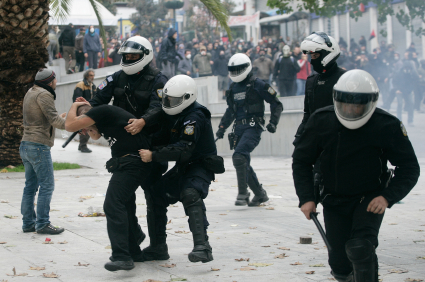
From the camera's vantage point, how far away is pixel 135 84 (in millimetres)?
5109

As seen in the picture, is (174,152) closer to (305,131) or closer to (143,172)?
(143,172)

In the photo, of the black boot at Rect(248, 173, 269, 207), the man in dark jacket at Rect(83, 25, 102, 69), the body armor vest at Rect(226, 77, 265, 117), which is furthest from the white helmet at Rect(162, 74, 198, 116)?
the man in dark jacket at Rect(83, 25, 102, 69)

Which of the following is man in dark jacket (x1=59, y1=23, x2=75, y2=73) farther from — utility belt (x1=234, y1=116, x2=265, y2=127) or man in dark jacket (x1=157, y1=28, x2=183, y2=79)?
utility belt (x1=234, y1=116, x2=265, y2=127)

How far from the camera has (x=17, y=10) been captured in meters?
10.7

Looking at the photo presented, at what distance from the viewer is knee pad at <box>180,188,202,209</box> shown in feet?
15.3

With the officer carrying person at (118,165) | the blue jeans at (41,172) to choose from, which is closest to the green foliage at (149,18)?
the blue jeans at (41,172)

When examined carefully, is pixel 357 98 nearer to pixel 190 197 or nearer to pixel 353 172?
pixel 353 172

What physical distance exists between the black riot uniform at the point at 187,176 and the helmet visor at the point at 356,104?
5.21 ft

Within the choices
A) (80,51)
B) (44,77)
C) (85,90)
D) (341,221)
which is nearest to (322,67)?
(341,221)

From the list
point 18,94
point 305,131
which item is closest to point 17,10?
point 18,94

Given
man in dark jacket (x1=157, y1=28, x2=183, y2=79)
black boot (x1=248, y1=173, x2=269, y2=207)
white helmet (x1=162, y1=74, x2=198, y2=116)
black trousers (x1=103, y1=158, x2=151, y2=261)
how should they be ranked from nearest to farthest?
black trousers (x1=103, y1=158, x2=151, y2=261), white helmet (x1=162, y1=74, x2=198, y2=116), black boot (x1=248, y1=173, x2=269, y2=207), man in dark jacket (x1=157, y1=28, x2=183, y2=79)

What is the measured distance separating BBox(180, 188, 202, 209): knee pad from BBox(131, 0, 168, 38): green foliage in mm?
34806

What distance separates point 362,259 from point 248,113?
4739 mm

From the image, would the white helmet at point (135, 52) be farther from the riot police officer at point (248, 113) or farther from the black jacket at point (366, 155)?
the riot police officer at point (248, 113)
